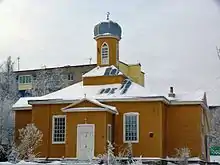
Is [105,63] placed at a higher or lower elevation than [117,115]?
higher

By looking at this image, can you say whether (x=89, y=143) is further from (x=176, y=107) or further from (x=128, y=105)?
(x=176, y=107)

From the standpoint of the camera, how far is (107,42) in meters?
40.3

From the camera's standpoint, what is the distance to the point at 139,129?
34844mm

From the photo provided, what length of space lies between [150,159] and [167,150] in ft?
8.42

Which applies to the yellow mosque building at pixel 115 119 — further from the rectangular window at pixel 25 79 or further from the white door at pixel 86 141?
the rectangular window at pixel 25 79

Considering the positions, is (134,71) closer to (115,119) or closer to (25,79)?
(25,79)

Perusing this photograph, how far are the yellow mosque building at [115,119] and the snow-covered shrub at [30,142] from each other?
70 cm

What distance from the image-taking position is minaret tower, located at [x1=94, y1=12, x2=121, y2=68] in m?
40.2

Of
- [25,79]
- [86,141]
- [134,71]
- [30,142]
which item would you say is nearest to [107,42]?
[86,141]

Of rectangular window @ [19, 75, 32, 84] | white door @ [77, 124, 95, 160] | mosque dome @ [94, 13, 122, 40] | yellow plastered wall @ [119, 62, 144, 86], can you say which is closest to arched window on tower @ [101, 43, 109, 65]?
mosque dome @ [94, 13, 122, 40]

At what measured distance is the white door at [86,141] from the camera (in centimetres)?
3384

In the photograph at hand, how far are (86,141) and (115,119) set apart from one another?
259 centimetres

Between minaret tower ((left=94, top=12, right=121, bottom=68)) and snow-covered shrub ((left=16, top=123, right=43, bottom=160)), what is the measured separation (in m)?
7.59

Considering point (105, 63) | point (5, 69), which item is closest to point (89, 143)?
point (105, 63)
